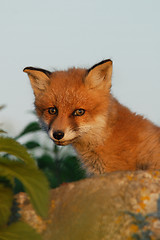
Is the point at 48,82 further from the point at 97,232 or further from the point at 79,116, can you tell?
the point at 97,232

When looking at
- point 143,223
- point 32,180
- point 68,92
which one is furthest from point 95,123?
point 143,223

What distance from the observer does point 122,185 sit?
3.63 meters

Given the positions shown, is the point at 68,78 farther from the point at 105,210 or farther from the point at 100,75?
the point at 105,210

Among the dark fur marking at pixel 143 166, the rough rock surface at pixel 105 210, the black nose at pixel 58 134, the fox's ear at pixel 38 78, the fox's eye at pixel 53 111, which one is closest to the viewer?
the rough rock surface at pixel 105 210

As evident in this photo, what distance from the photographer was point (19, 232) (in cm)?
341

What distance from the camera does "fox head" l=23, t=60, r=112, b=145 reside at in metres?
5.04

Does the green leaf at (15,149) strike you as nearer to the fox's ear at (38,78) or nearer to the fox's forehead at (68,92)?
the fox's forehead at (68,92)

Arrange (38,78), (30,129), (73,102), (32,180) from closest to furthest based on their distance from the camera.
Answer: (32,180) < (73,102) < (38,78) < (30,129)

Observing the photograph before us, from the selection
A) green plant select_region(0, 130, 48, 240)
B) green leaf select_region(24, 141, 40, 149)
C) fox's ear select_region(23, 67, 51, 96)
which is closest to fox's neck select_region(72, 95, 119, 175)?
fox's ear select_region(23, 67, 51, 96)

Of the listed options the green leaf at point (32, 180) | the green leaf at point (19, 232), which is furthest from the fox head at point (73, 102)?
the green leaf at point (19, 232)

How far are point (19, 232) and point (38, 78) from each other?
3.11 m

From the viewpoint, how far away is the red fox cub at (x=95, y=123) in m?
5.08

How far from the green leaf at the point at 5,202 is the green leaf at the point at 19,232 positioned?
10 cm

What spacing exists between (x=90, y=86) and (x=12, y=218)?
8.57ft
